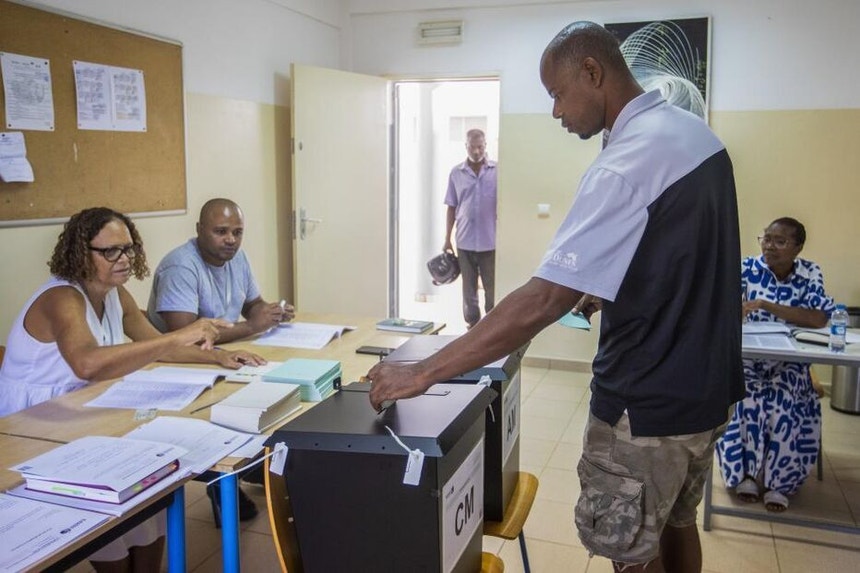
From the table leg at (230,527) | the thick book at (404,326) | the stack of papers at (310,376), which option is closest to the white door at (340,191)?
the thick book at (404,326)

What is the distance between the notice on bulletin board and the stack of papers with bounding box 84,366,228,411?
158 cm

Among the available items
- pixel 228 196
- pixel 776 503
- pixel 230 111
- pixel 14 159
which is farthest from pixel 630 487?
pixel 230 111

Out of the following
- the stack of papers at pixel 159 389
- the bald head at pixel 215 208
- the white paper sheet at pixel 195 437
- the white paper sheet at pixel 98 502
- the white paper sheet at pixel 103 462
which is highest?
the bald head at pixel 215 208

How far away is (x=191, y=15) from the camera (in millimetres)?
3914

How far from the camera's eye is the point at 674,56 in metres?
4.61

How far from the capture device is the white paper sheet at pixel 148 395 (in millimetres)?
1962

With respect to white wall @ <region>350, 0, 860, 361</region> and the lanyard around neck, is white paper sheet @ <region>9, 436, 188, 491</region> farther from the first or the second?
white wall @ <region>350, 0, 860, 361</region>

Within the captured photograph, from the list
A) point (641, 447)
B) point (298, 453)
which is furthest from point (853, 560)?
point (298, 453)

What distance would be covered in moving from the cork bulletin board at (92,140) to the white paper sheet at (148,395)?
1.31 metres

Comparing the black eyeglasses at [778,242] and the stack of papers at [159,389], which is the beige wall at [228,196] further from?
the black eyeglasses at [778,242]

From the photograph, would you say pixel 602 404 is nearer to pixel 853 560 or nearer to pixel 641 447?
pixel 641 447

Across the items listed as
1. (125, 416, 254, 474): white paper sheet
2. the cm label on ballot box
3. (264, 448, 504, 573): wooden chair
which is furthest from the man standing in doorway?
(264, 448, 504, 573): wooden chair

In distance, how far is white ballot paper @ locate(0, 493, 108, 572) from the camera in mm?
1188

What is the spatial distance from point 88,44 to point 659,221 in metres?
2.94
